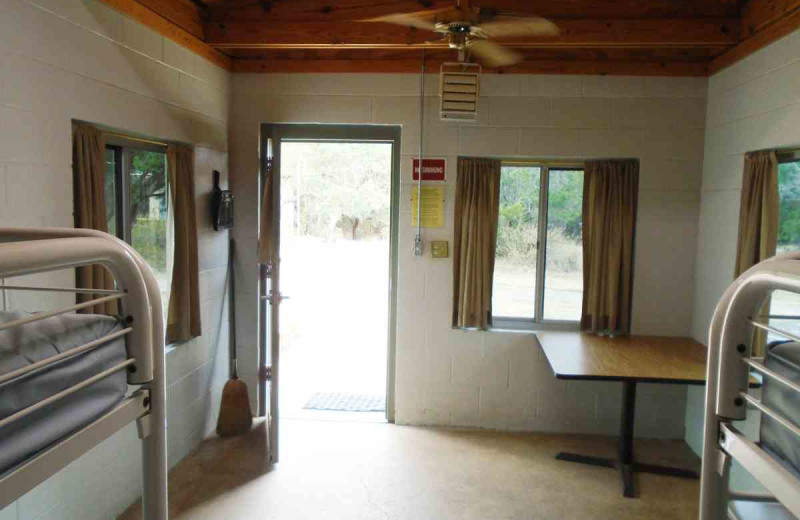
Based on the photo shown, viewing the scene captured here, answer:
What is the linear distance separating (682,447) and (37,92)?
13.7ft

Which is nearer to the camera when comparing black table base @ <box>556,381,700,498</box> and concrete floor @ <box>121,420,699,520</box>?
concrete floor @ <box>121,420,699,520</box>

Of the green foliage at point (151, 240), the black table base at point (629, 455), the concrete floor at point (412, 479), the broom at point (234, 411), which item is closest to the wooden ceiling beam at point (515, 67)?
the green foliage at point (151, 240)

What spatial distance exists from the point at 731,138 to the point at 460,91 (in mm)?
1681

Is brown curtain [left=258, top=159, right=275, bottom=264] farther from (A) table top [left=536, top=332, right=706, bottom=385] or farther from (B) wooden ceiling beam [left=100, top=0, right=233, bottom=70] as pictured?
(A) table top [left=536, top=332, right=706, bottom=385]

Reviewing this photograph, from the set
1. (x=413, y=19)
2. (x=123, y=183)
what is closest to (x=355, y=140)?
(x=123, y=183)

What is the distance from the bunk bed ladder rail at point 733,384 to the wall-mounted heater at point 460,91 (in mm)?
2305

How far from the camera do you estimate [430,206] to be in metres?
3.97

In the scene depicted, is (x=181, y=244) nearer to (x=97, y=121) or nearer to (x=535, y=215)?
(x=97, y=121)

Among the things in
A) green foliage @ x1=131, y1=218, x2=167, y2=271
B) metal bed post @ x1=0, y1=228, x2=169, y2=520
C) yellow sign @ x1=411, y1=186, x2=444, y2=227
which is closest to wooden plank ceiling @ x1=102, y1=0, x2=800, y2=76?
yellow sign @ x1=411, y1=186, x2=444, y2=227

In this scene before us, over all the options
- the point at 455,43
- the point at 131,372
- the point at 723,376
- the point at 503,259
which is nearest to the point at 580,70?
the point at 503,259

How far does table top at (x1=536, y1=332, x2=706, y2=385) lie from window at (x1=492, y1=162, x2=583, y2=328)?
0.26m

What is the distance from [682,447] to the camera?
3850mm

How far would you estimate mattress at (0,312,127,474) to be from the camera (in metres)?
0.97

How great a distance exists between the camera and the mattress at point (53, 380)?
967 millimetres
